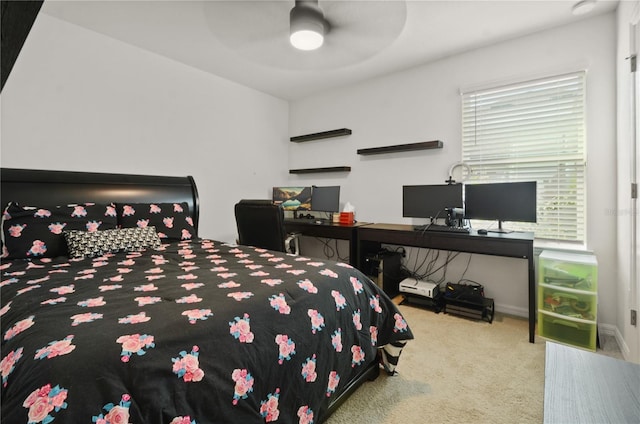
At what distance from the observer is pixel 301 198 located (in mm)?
4137

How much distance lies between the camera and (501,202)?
2.77 m

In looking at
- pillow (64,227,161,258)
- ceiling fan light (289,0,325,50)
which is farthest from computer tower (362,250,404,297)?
ceiling fan light (289,0,325,50)

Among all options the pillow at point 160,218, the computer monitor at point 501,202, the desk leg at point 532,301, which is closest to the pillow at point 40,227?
the pillow at point 160,218

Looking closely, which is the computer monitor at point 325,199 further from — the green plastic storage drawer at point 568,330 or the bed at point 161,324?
the green plastic storage drawer at point 568,330

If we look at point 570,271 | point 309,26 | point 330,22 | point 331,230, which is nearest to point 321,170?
point 331,230

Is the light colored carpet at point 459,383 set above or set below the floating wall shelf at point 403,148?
below

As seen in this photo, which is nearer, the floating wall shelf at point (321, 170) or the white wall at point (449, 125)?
the white wall at point (449, 125)

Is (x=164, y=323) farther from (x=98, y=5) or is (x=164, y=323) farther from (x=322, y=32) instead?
(x=98, y=5)

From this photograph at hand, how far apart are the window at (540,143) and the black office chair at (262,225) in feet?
6.39

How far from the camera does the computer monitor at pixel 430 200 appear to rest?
304cm

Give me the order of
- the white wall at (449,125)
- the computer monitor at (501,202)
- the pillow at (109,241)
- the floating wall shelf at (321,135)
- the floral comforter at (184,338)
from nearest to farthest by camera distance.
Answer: the floral comforter at (184,338)
the pillow at (109,241)
the white wall at (449,125)
the computer monitor at (501,202)
the floating wall shelf at (321,135)

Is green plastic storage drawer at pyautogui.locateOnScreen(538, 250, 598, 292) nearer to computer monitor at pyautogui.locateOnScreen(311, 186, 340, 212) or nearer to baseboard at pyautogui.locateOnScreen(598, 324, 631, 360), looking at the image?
baseboard at pyautogui.locateOnScreen(598, 324, 631, 360)

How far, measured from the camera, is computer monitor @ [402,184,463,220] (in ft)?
9.96

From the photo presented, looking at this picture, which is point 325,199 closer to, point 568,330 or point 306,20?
point 306,20
